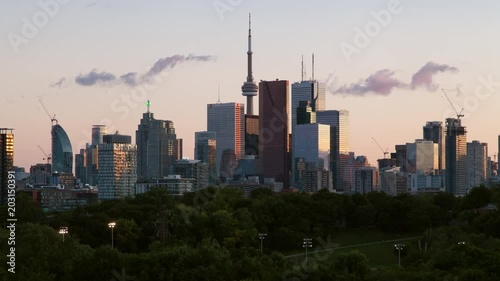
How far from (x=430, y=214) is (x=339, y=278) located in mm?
61268

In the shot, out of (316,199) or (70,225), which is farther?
(316,199)

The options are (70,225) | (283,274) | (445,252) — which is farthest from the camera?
(70,225)

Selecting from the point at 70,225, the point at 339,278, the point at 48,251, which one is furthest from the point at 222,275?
the point at 70,225

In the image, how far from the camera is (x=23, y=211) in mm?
127938

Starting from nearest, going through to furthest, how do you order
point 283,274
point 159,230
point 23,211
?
point 283,274
point 159,230
point 23,211

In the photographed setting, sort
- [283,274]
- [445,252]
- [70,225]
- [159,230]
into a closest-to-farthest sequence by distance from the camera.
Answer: [283,274] < [445,252] < [159,230] < [70,225]

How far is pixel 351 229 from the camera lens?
131 meters

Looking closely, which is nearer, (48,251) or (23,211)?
(48,251)

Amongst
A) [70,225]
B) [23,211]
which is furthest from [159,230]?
[23,211]

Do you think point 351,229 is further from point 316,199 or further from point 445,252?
point 445,252

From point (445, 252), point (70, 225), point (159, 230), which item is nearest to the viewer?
point (445, 252)

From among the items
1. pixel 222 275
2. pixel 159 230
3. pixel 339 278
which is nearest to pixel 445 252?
pixel 339 278

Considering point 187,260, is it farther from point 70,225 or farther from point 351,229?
point 351,229

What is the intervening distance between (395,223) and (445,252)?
5204cm
